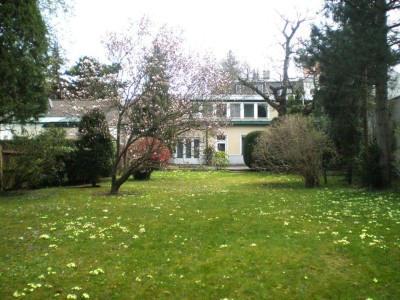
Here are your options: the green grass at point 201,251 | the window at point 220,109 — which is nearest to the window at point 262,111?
the window at point 220,109

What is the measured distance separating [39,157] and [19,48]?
23.0ft

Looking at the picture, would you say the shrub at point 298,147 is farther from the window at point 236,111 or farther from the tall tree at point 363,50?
the window at point 236,111

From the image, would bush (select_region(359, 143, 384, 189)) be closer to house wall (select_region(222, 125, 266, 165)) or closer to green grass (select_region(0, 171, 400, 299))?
green grass (select_region(0, 171, 400, 299))

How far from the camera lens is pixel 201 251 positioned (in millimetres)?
6305

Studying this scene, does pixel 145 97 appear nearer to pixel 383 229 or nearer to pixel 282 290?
pixel 383 229

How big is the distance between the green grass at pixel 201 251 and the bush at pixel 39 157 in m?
3.74

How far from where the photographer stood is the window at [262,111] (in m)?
40.6

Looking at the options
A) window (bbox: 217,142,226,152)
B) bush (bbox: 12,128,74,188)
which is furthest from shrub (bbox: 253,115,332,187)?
window (bbox: 217,142,226,152)

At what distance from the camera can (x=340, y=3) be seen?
1348 centimetres

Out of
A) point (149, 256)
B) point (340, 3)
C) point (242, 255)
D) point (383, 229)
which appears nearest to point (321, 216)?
point (383, 229)

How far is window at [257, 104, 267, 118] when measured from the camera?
4062 cm

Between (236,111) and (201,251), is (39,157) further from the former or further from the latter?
(236,111)

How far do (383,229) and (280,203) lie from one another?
153 inches

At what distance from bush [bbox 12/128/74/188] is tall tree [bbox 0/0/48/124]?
13.0 feet
